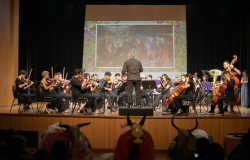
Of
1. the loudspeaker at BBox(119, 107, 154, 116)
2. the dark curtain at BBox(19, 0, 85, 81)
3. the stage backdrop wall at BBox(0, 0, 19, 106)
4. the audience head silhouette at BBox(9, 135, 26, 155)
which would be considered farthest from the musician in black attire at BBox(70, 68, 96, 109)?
the dark curtain at BBox(19, 0, 85, 81)

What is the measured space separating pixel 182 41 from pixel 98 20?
14.3ft

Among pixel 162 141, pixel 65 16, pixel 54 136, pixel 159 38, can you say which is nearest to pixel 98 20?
pixel 65 16

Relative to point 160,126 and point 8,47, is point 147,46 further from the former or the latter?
point 160,126

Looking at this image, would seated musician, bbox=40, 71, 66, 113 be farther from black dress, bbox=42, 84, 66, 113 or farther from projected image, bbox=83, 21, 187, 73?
projected image, bbox=83, 21, 187, 73

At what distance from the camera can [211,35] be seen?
11.3 metres

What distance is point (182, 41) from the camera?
1113 cm

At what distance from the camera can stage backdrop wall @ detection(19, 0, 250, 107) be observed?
36.6 feet

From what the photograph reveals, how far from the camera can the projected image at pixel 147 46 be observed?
11.1 m

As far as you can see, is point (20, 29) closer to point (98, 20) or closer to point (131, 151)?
point (98, 20)

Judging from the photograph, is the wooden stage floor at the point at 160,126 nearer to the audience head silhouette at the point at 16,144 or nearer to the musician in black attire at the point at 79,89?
the musician in black attire at the point at 79,89

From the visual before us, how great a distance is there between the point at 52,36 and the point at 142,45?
476 centimetres

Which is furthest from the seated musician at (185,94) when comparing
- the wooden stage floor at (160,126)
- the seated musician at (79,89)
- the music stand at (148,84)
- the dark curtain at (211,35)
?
the dark curtain at (211,35)

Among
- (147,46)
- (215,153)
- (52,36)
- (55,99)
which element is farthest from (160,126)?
(52,36)

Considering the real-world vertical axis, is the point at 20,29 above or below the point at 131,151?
above
